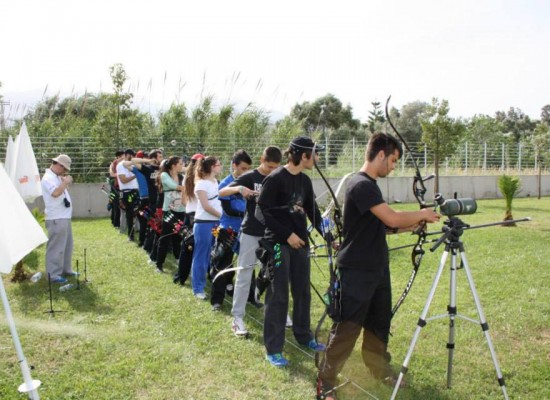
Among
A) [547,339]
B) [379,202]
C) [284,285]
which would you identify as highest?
[379,202]

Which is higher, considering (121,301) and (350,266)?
(350,266)

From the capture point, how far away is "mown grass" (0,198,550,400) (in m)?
3.94

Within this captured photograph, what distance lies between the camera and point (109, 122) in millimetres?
17094

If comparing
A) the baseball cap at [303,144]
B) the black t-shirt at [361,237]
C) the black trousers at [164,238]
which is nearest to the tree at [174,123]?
the black trousers at [164,238]

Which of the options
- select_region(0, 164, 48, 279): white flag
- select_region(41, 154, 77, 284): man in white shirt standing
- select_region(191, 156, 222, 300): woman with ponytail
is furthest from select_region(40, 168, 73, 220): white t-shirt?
select_region(0, 164, 48, 279): white flag

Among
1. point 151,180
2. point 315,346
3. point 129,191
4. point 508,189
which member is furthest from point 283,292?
point 508,189

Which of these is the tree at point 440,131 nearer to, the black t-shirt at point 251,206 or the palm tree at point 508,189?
the palm tree at point 508,189

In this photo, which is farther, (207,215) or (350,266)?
(207,215)

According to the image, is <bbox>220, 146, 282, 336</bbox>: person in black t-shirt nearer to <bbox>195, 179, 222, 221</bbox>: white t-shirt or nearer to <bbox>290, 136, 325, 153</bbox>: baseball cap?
<bbox>290, 136, 325, 153</bbox>: baseball cap

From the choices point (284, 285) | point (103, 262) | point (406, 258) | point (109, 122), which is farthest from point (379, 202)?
point (109, 122)

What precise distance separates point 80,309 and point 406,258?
5.22m

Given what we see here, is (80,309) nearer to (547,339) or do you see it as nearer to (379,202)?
(379,202)

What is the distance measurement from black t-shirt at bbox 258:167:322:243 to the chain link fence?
8.57m

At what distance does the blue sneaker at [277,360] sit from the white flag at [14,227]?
2.11 metres
